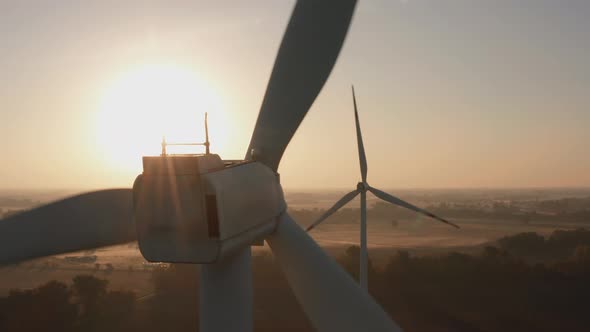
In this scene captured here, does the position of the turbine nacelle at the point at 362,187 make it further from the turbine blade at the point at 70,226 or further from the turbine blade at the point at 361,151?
the turbine blade at the point at 70,226

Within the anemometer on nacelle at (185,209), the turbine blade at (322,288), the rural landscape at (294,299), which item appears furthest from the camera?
the rural landscape at (294,299)

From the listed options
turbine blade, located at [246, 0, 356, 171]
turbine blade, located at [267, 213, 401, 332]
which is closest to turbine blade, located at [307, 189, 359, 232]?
turbine blade, located at [246, 0, 356, 171]

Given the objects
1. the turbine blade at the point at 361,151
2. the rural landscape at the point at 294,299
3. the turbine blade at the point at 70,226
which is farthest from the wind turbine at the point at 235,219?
the rural landscape at the point at 294,299

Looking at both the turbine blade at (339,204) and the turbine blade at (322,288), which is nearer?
the turbine blade at (322,288)

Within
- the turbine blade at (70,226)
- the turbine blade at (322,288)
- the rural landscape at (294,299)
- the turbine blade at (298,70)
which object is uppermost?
the turbine blade at (298,70)

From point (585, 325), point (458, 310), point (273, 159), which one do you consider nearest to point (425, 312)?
point (458, 310)

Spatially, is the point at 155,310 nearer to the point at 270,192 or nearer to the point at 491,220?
the point at 270,192

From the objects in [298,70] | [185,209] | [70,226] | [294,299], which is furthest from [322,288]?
[294,299]
